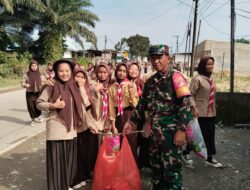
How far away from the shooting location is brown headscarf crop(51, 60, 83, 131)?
4184 millimetres

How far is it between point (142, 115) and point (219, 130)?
194 inches

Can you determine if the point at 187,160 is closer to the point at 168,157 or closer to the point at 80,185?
the point at 80,185

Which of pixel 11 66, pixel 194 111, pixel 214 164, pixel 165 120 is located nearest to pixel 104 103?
pixel 194 111

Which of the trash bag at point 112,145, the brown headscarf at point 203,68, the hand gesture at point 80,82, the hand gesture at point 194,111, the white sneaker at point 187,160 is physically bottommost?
the white sneaker at point 187,160

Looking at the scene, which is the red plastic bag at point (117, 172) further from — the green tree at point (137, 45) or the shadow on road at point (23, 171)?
the green tree at point (137, 45)

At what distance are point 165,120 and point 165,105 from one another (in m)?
0.17

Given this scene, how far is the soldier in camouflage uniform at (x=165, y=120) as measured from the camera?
3.70m

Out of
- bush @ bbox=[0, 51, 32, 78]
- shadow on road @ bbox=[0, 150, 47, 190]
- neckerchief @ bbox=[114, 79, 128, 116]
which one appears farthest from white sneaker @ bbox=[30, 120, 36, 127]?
bush @ bbox=[0, 51, 32, 78]

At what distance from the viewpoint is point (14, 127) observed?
9.24 meters

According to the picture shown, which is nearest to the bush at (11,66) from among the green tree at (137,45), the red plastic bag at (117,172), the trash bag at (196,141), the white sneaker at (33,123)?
the white sneaker at (33,123)

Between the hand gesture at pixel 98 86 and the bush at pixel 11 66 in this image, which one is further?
the bush at pixel 11 66

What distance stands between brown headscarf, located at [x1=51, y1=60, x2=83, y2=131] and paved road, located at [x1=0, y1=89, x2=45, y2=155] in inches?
110

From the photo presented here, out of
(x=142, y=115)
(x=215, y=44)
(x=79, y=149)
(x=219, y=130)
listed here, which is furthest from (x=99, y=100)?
(x=215, y=44)

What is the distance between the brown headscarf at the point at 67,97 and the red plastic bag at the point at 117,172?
0.57 metres
